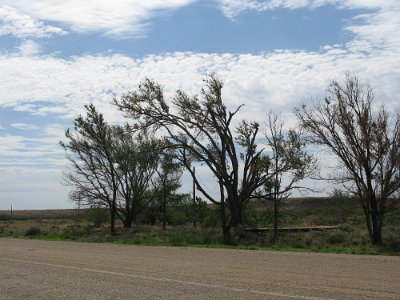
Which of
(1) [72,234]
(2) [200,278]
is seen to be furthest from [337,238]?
(1) [72,234]

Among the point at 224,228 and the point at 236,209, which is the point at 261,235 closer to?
the point at 224,228

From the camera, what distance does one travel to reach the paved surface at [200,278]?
9.49 meters

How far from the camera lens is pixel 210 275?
12.0 metres

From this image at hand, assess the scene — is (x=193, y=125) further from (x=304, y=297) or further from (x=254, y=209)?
(x=304, y=297)

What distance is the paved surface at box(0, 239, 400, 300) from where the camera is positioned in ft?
31.1

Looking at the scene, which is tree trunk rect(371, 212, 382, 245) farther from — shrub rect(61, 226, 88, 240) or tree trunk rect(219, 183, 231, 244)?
shrub rect(61, 226, 88, 240)

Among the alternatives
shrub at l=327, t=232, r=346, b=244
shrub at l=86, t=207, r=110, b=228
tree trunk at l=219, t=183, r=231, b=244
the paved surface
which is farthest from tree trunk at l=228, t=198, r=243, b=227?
shrub at l=86, t=207, r=110, b=228

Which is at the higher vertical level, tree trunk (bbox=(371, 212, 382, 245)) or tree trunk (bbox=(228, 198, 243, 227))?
tree trunk (bbox=(228, 198, 243, 227))

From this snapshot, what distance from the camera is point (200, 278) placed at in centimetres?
1147

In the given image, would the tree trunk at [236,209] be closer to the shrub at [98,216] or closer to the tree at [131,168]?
the tree at [131,168]

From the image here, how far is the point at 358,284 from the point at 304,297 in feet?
7.01

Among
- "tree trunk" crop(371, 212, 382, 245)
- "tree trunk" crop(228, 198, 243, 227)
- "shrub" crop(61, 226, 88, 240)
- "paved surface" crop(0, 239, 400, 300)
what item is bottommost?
"paved surface" crop(0, 239, 400, 300)

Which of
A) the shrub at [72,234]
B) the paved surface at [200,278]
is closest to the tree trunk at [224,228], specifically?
the shrub at [72,234]

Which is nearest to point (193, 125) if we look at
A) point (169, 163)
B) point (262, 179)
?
point (169, 163)
